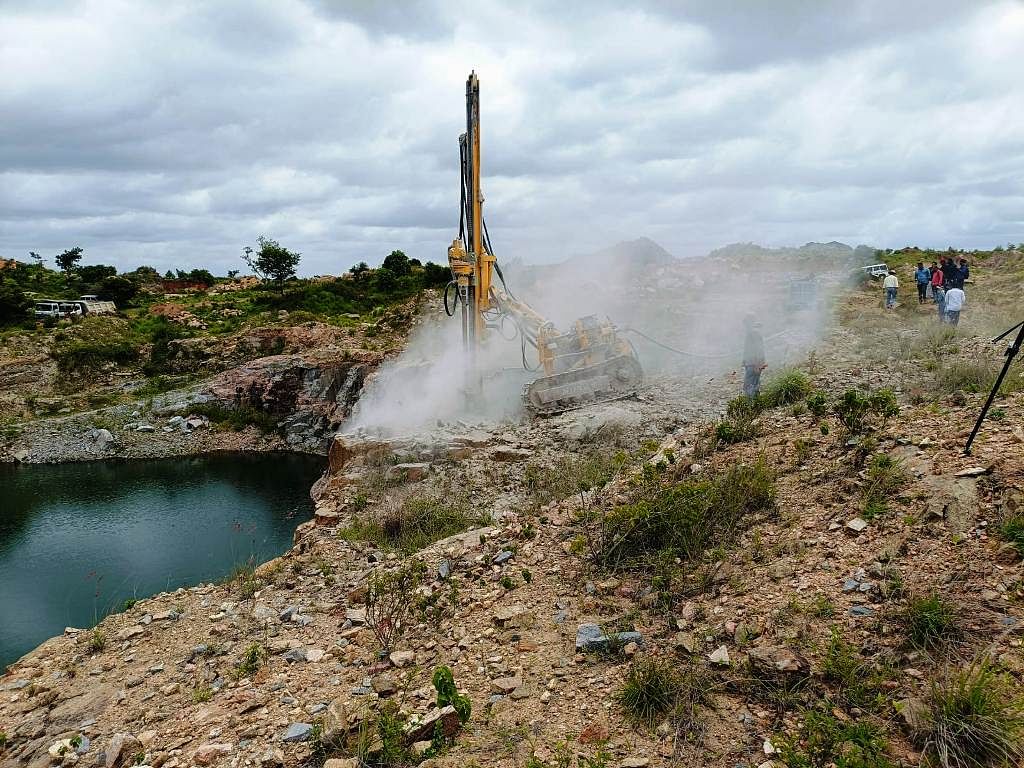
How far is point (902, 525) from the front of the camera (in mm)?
5211

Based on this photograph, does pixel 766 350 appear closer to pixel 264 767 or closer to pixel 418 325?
→ pixel 264 767

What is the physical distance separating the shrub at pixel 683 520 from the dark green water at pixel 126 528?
32.9ft

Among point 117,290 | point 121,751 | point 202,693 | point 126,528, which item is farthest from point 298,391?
point 121,751

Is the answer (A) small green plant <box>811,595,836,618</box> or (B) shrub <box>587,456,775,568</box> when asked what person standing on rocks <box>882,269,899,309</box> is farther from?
(A) small green plant <box>811,595,836,618</box>

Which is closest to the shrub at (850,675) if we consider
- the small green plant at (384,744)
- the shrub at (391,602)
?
the small green plant at (384,744)

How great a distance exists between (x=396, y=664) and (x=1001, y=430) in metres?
5.95

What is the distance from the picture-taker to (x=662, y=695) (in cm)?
431

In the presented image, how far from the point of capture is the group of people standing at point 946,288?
42.7 feet

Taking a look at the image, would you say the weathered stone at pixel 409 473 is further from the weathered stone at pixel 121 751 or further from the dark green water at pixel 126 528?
the weathered stone at pixel 121 751

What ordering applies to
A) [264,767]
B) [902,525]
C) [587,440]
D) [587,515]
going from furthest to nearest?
[587,440] → [587,515] → [902,525] → [264,767]

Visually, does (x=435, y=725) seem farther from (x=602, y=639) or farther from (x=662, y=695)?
(x=662, y=695)

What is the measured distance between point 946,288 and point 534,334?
9896 millimetres

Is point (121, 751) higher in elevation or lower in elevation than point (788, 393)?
lower

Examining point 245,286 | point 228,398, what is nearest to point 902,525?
point 228,398
